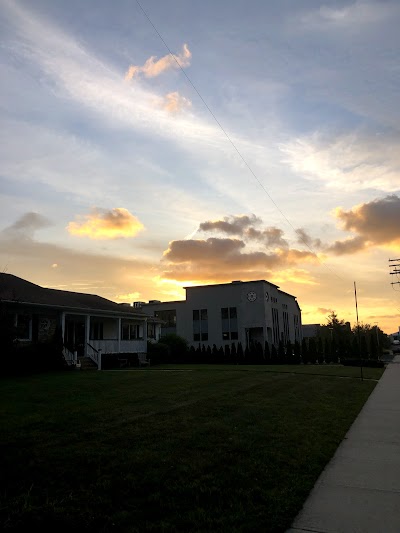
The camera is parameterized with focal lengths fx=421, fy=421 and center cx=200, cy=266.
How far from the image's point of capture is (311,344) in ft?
130

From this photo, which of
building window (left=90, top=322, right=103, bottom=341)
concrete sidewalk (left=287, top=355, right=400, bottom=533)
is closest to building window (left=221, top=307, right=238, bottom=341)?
building window (left=90, top=322, right=103, bottom=341)

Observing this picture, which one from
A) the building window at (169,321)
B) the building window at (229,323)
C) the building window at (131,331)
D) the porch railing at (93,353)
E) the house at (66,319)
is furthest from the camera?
the building window at (169,321)

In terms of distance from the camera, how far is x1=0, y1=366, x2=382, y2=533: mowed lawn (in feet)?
14.3

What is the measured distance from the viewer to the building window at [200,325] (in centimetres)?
4709

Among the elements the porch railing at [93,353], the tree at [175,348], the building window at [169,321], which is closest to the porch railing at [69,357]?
the porch railing at [93,353]

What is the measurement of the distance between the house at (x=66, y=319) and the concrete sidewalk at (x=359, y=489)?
52.8 ft

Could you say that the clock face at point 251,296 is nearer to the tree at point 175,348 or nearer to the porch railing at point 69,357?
the tree at point 175,348

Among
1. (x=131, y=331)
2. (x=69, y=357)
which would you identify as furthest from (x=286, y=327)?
(x=69, y=357)

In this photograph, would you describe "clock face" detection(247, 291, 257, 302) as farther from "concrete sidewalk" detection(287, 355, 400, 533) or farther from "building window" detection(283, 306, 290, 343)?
"concrete sidewalk" detection(287, 355, 400, 533)

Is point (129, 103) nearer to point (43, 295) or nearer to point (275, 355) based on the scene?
point (43, 295)

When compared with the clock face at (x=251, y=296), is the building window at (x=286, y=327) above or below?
below

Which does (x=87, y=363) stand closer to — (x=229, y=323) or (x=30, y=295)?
(x=30, y=295)

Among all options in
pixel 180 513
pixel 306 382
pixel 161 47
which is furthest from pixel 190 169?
pixel 180 513

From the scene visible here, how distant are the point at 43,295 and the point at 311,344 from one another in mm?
25138
